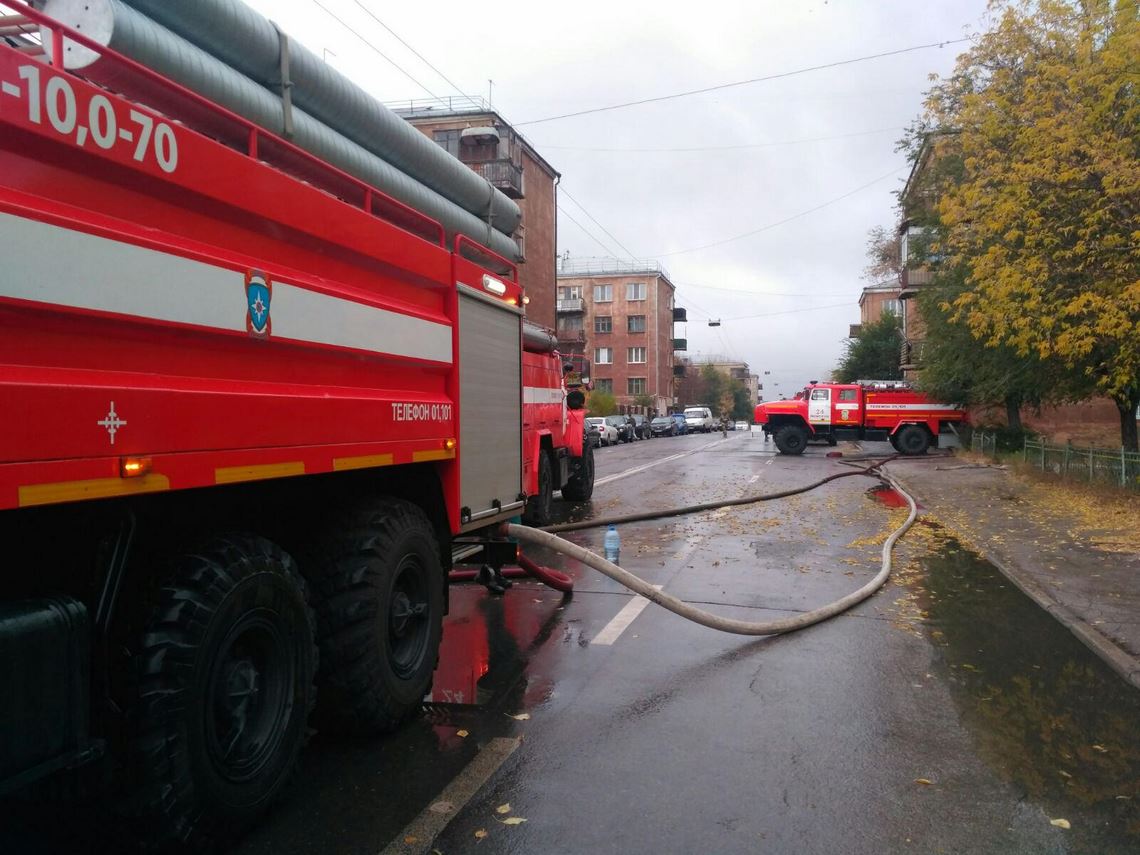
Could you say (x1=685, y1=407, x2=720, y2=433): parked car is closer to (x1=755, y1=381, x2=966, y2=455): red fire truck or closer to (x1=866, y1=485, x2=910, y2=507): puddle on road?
(x1=755, y1=381, x2=966, y2=455): red fire truck

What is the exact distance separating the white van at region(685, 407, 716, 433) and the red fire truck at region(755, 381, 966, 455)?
3022cm

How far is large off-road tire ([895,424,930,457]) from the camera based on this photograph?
30391 millimetres

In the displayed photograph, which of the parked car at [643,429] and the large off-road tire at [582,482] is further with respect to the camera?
the parked car at [643,429]

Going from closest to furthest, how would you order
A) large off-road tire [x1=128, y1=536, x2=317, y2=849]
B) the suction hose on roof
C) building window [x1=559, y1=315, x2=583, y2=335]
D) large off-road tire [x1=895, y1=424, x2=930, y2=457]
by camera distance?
1. large off-road tire [x1=128, y1=536, x2=317, y2=849]
2. the suction hose on roof
3. large off-road tire [x1=895, y1=424, x2=930, y2=457]
4. building window [x1=559, y1=315, x2=583, y2=335]

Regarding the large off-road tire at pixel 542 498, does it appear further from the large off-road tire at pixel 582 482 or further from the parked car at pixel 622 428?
the parked car at pixel 622 428

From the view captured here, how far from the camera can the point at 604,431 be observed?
132ft

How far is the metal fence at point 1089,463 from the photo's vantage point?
45.5 ft

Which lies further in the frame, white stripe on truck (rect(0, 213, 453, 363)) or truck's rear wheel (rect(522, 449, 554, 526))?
truck's rear wheel (rect(522, 449, 554, 526))

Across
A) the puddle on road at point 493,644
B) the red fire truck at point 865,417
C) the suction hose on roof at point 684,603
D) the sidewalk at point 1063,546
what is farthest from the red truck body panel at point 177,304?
the red fire truck at point 865,417

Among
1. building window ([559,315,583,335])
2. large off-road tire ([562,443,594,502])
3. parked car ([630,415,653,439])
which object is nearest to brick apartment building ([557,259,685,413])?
building window ([559,315,583,335])

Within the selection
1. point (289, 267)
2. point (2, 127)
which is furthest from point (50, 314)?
point (289, 267)

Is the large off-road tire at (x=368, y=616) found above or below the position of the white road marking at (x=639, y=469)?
above

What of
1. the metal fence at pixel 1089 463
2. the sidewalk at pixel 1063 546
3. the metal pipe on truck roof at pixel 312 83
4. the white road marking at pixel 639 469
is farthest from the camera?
the white road marking at pixel 639 469

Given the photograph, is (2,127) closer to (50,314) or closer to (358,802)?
(50,314)
